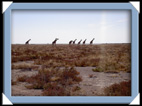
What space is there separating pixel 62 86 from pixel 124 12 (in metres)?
2.99

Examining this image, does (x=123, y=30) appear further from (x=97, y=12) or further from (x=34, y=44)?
(x=34, y=44)

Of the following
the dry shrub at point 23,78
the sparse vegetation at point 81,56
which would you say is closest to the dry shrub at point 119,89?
the sparse vegetation at point 81,56

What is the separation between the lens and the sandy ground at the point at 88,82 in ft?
65.0

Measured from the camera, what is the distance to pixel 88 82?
19.8 meters

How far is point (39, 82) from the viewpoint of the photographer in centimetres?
1981

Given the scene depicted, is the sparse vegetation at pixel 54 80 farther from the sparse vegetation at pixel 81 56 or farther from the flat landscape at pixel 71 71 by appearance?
the sparse vegetation at pixel 81 56

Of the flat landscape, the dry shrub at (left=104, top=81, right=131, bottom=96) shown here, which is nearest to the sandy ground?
the flat landscape

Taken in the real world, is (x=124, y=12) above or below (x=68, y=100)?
above

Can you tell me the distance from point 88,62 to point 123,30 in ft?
4.85

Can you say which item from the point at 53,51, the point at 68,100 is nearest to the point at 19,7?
the point at 53,51

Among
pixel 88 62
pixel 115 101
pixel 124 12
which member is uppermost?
pixel 124 12

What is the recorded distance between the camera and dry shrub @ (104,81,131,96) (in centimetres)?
1981

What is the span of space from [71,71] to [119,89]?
1590mm

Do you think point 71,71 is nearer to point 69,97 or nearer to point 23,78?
point 69,97
